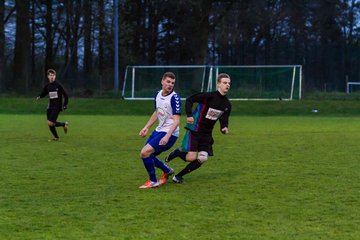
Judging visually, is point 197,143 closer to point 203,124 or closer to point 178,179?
point 203,124

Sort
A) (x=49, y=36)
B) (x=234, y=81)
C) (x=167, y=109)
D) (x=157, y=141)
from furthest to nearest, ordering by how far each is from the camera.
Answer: (x=49, y=36) → (x=234, y=81) → (x=167, y=109) → (x=157, y=141)

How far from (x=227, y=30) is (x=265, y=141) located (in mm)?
35384

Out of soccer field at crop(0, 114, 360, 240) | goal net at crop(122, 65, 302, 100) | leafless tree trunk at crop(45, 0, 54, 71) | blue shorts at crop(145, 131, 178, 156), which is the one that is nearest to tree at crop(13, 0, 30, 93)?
leafless tree trunk at crop(45, 0, 54, 71)

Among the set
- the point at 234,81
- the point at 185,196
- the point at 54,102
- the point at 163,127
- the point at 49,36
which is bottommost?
the point at 185,196

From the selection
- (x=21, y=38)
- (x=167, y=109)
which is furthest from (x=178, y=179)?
(x=21, y=38)

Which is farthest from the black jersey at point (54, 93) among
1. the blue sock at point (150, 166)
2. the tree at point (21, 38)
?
the tree at point (21, 38)

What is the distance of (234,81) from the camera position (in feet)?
105

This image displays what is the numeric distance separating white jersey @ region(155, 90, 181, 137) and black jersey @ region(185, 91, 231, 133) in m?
Answer: 0.26

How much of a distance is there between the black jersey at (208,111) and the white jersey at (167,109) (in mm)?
262

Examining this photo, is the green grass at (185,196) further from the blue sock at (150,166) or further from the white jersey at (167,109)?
the white jersey at (167,109)

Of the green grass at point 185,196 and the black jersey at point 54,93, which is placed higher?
the black jersey at point 54,93

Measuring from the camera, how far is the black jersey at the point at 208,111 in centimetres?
767

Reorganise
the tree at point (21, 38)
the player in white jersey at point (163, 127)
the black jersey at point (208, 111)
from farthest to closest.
Result: the tree at point (21, 38), the black jersey at point (208, 111), the player in white jersey at point (163, 127)

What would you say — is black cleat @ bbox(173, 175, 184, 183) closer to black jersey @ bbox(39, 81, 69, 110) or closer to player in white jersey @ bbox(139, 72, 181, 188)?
player in white jersey @ bbox(139, 72, 181, 188)
